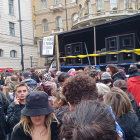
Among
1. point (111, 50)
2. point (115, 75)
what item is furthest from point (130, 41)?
point (115, 75)

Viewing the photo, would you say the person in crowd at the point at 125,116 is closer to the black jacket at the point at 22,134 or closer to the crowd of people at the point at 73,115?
the crowd of people at the point at 73,115

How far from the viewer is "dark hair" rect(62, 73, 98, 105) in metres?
2.17

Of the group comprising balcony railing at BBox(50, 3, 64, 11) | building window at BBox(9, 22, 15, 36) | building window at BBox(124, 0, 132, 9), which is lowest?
building window at BBox(9, 22, 15, 36)

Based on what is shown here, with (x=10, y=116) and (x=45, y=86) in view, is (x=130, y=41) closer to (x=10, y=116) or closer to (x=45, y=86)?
(x=45, y=86)

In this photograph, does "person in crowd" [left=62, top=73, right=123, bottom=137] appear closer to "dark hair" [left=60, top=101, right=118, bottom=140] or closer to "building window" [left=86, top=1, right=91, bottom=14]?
"dark hair" [left=60, top=101, right=118, bottom=140]

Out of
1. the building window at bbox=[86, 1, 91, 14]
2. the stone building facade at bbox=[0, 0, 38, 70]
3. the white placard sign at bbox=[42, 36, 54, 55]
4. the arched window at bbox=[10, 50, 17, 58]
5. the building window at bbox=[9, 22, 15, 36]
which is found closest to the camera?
the white placard sign at bbox=[42, 36, 54, 55]

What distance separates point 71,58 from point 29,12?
82.6 feet

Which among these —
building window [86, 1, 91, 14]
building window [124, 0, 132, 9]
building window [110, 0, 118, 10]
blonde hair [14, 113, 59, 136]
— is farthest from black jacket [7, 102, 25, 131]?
building window [86, 1, 91, 14]

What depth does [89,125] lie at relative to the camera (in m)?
1.15

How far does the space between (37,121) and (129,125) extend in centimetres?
118

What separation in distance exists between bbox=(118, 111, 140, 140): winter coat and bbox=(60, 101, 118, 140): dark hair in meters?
1.66

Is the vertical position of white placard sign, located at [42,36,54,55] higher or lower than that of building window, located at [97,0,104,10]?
lower

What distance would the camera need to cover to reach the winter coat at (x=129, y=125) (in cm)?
285

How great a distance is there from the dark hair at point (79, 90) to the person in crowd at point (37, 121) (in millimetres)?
244
